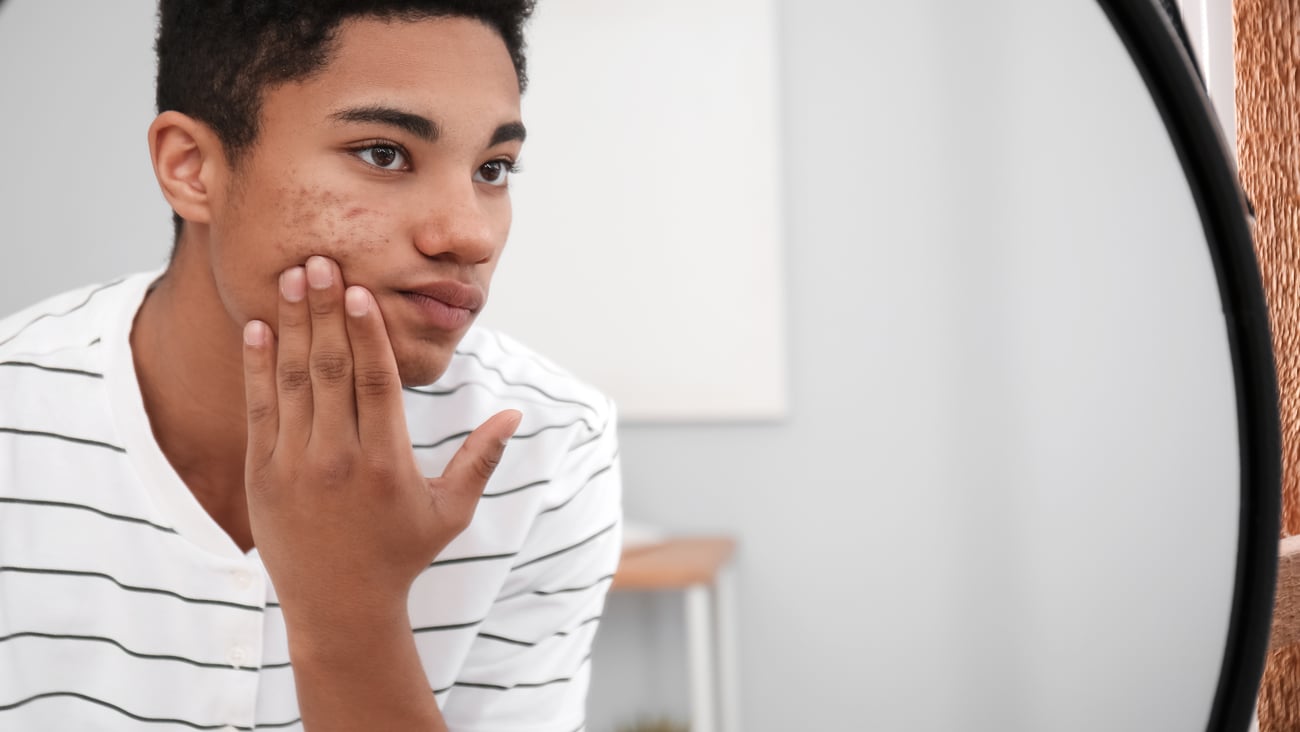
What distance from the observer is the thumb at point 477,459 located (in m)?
0.32

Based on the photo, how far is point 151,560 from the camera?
1.38 ft

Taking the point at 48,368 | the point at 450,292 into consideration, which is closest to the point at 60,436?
the point at 48,368

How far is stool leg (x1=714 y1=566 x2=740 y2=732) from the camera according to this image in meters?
0.61

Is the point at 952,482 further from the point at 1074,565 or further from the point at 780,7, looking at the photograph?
the point at 780,7

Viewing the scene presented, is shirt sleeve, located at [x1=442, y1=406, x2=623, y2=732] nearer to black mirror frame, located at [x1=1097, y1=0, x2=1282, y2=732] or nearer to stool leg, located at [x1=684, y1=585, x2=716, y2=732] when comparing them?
stool leg, located at [x1=684, y1=585, x2=716, y2=732]

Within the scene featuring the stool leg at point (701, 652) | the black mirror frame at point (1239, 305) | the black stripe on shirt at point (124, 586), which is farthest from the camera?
the stool leg at point (701, 652)

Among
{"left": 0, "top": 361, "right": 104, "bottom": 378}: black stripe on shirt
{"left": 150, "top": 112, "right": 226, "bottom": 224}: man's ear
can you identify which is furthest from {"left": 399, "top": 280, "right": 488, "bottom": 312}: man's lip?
{"left": 0, "top": 361, "right": 104, "bottom": 378}: black stripe on shirt

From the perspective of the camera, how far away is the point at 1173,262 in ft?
2.87

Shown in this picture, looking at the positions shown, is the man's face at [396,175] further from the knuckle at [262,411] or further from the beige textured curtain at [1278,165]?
the beige textured curtain at [1278,165]

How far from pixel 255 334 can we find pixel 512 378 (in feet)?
0.54

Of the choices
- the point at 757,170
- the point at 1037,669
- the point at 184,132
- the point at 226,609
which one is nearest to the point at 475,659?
the point at 226,609

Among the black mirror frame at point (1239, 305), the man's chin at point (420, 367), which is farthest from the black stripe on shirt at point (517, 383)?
the black mirror frame at point (1239, 305)

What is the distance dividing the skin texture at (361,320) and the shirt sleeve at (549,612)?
11cm

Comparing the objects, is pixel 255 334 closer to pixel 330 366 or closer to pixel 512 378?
pixel 330 366
